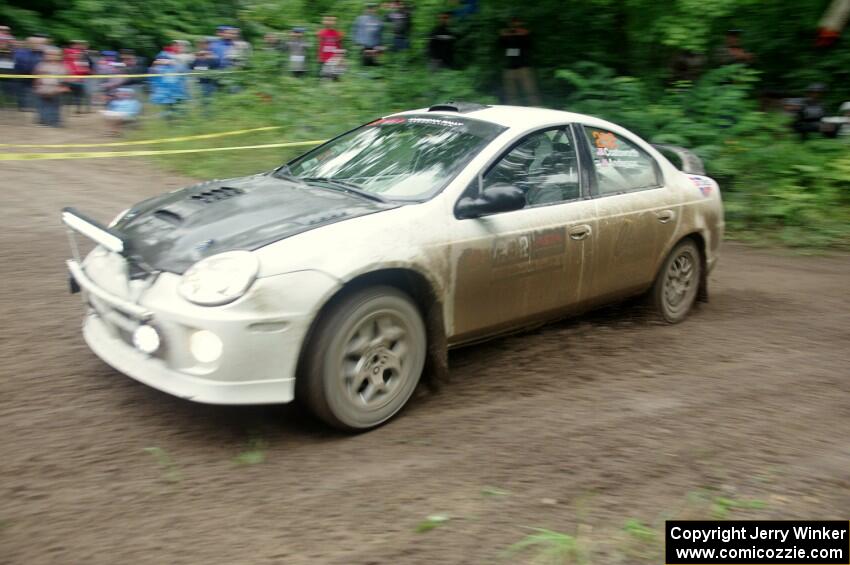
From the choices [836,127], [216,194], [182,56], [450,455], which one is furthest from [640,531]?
[182,56]

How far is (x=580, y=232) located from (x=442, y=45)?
10013 millimetres

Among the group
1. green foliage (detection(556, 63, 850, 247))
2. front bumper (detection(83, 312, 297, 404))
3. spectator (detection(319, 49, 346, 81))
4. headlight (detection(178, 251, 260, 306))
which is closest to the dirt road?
front bumper (detection(83, 312, 297, 404))

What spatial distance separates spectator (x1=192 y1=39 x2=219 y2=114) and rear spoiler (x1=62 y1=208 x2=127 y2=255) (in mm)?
10565

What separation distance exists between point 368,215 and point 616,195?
81.4 inches

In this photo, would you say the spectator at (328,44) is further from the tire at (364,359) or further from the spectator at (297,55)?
the tire at (364,359)

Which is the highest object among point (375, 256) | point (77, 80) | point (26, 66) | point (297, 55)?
point (297, 55)

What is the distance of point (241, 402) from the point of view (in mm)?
3908

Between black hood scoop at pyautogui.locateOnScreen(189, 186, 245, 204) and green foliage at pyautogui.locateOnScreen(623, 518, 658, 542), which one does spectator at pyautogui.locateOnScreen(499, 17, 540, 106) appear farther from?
green foliage at pyautogui.locateOnScreen(623, 518, 658, 542)

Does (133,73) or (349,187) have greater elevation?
(133,73)

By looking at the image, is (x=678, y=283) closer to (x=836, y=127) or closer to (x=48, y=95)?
(x=836, y=127)

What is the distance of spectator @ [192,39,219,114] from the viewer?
15.0 m

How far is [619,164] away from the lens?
585 centimetres

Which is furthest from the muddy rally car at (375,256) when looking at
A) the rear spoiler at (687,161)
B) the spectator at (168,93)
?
the spectator at (168,93)

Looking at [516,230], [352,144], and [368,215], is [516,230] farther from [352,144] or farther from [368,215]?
[352,144]
